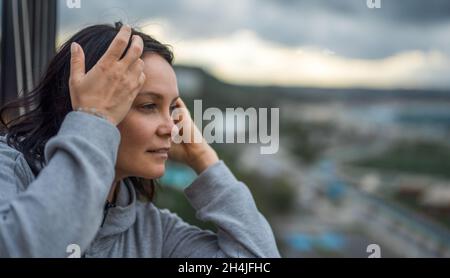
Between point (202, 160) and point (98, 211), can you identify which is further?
point (202, 160)

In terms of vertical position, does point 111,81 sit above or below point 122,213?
above

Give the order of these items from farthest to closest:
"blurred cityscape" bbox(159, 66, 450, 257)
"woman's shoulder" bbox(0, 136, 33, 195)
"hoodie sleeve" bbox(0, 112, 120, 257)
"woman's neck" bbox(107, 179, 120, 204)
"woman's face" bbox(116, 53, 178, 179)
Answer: "blurred cityscape" bbox(159, 66, 450, 257)
"woman's neck" bbox(107, 179, 120, 204)
"woman's face" bbox(116, 53, 178, 179)
"woman's shoulder" bbox(0, 136, 33, 195)
"hoodie sleeve" bbox(0, 112, 120, 257)

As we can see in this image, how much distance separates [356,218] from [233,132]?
8.96 m

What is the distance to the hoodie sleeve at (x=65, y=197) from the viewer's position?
0.53 meters

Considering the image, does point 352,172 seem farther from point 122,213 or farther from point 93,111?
point 93,111

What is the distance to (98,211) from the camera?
56 cm

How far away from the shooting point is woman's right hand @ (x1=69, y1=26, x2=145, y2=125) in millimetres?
591

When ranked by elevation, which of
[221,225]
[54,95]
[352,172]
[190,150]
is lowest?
[352,172]

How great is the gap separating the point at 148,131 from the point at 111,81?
0.17 metres

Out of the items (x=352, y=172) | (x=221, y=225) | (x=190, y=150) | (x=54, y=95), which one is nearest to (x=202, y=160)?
(x=190, y=150)

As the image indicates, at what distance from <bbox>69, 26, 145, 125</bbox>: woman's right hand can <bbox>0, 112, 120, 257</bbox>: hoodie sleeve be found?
19 millimetres

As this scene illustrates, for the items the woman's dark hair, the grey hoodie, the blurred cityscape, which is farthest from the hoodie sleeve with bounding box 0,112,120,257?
the blurred cityscape

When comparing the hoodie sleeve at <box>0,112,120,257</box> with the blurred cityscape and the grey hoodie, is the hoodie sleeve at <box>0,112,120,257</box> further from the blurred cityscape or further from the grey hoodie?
the blurred cityscape

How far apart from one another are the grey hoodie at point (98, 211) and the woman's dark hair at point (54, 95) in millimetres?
42
